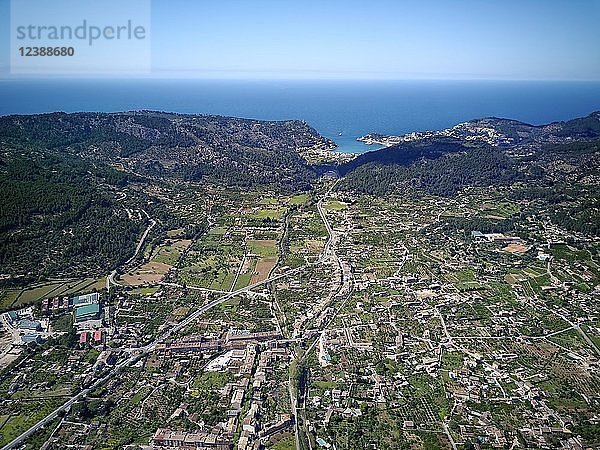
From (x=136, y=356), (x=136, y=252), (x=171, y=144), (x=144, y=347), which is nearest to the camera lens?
(x=136, y=356)

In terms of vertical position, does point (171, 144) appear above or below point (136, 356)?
above

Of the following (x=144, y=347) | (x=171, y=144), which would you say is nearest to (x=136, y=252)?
(x=144, y=347)

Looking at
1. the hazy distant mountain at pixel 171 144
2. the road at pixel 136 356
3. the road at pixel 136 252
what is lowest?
the road at pixel 136 356

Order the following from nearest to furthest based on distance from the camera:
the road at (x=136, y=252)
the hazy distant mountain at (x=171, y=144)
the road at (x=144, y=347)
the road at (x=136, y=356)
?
the road at (x=136, y=356), the road at (x=144, y=347), the road at (x=136, y=252), the hazy distant mountain at (x=171, y=144)

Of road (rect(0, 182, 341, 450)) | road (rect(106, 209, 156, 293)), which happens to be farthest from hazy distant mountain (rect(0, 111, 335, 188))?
road (rect(0, 182, 341, 450))

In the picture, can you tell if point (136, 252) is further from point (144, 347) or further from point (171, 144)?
point (171, 144)

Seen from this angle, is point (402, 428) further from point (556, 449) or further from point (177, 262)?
point (177, 262)

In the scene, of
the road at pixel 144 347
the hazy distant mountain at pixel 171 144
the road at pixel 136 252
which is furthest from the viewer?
the hazy distant mountain at pixel 171 144

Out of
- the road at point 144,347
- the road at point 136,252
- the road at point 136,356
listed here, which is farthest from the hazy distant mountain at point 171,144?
the road at point 136,356

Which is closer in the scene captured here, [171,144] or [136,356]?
[136,356]

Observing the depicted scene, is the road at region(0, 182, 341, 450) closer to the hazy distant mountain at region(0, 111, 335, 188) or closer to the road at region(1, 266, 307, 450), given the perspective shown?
the road at region(1, 266, 307, 450)

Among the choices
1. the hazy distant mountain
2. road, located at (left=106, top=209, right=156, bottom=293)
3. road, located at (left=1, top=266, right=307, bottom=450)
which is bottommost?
road, located at (left=1, top=266, right=307, bottom=450)

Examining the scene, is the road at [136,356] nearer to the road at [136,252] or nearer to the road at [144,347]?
the road at [144,347]

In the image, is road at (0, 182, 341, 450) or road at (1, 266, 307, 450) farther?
road at (0, 182, 341, 450)
